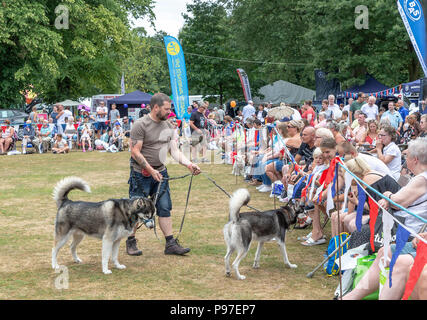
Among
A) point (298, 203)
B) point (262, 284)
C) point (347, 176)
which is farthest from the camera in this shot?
point (298, 203)

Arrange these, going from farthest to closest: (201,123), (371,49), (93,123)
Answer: (371,49), (93,123), (201,123)

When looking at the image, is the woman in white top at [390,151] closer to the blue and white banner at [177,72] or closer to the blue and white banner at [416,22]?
the blue and white banner at [416,22]

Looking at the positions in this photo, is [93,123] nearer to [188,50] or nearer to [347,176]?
[347,176]

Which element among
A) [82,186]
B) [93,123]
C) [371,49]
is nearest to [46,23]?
[93,123]

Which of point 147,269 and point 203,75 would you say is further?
point 203,75

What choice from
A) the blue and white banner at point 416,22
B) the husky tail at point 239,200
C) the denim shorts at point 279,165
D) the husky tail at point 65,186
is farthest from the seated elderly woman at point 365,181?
the blue and white banner at point 416,22

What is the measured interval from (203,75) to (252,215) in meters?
40.7

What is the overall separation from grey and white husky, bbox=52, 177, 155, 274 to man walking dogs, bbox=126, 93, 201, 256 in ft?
1.65

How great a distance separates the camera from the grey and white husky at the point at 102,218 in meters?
5.30

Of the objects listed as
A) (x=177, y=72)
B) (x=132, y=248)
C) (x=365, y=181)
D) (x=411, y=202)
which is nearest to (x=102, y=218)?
(x=132, y=248)

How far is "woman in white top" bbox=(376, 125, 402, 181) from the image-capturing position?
23.9ft

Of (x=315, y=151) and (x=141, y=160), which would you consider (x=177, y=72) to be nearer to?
(x=315, y=151)

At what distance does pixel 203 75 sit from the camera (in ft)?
148

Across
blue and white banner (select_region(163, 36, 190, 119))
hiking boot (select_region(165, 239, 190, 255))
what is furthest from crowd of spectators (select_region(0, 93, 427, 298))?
hiking boot (select_region(165, 239, 190, 255))
